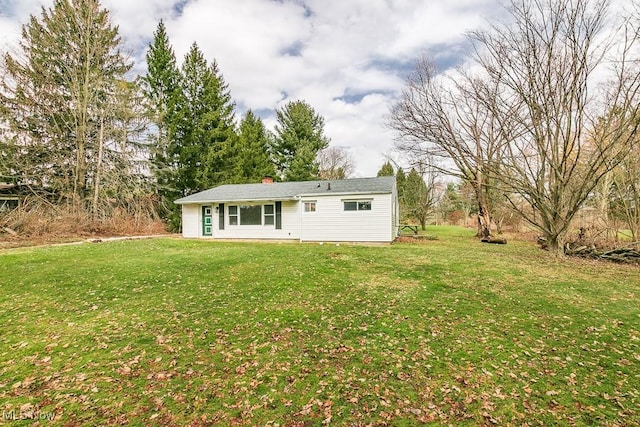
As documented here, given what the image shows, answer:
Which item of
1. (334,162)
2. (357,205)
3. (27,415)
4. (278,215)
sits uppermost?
(334,162)

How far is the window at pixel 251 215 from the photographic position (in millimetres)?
15969

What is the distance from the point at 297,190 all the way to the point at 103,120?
1346 cm

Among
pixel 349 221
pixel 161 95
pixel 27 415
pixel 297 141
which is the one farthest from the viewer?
pixel 297 141

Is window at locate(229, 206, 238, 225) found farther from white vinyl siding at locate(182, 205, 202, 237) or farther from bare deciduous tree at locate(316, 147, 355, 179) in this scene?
bare deciduous tree at locate(316, 147, 355, 179)

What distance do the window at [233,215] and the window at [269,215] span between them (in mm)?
1761

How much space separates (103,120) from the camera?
61.9ft

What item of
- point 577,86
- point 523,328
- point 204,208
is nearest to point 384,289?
point 523,328

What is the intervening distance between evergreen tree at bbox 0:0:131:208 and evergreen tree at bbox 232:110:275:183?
9.43 meters

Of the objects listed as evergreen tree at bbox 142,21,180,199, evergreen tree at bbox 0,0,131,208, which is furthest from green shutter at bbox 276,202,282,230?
evergreen tree at bbox 0,0,131,208

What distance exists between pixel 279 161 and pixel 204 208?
14659 mm

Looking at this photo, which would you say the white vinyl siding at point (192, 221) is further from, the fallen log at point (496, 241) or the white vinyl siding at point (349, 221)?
the fallen log at point (496, 241)

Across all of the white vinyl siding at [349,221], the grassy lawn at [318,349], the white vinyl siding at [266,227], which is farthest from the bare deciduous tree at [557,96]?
the white vinyl siding at [266,227]

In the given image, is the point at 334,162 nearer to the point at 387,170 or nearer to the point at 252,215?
the point at 387,170

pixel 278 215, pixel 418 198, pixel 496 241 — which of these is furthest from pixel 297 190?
pixel 418 198
